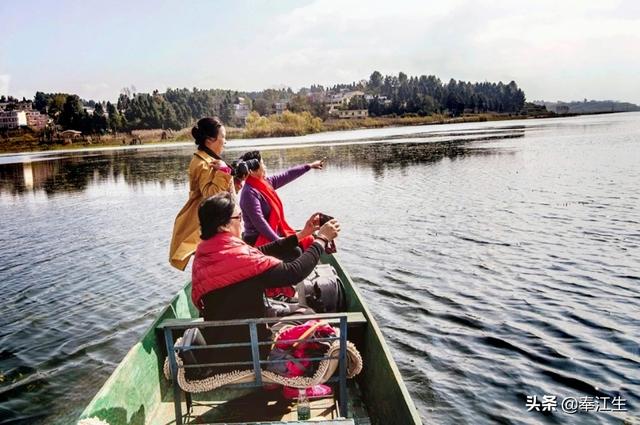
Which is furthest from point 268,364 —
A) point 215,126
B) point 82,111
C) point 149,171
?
point 82,111

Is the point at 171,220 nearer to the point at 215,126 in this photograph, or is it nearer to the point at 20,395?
the point at 20,395

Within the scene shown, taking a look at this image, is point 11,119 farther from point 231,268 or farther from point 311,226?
point 231,268

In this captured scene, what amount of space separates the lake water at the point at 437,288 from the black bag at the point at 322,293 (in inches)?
82.1

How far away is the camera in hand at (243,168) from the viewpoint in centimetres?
655

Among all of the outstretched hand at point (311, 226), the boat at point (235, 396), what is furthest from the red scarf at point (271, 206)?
the boat at point (235, 396)

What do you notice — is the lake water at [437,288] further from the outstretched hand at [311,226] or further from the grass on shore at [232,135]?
the grass on shore at [232,135]

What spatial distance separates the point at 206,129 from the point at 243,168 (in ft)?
2.25

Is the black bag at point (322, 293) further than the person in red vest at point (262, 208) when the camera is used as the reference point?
Yes

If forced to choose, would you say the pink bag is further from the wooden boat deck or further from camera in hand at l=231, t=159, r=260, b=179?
camera in hand at l=231, t=159, r=260, b=179

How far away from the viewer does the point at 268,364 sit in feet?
16.4

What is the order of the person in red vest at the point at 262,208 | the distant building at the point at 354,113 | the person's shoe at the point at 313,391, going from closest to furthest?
the person's shoe at the point at 313,391 < the person in red vest at the point at 262,208 < the distant building at the point at 354,113

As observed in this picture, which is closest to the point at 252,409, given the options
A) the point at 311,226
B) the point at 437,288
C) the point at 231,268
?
the point at 311,226

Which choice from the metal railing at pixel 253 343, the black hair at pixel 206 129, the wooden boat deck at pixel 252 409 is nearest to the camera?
the metal railing at pixel 253 343

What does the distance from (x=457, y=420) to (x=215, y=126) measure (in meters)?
5.42
